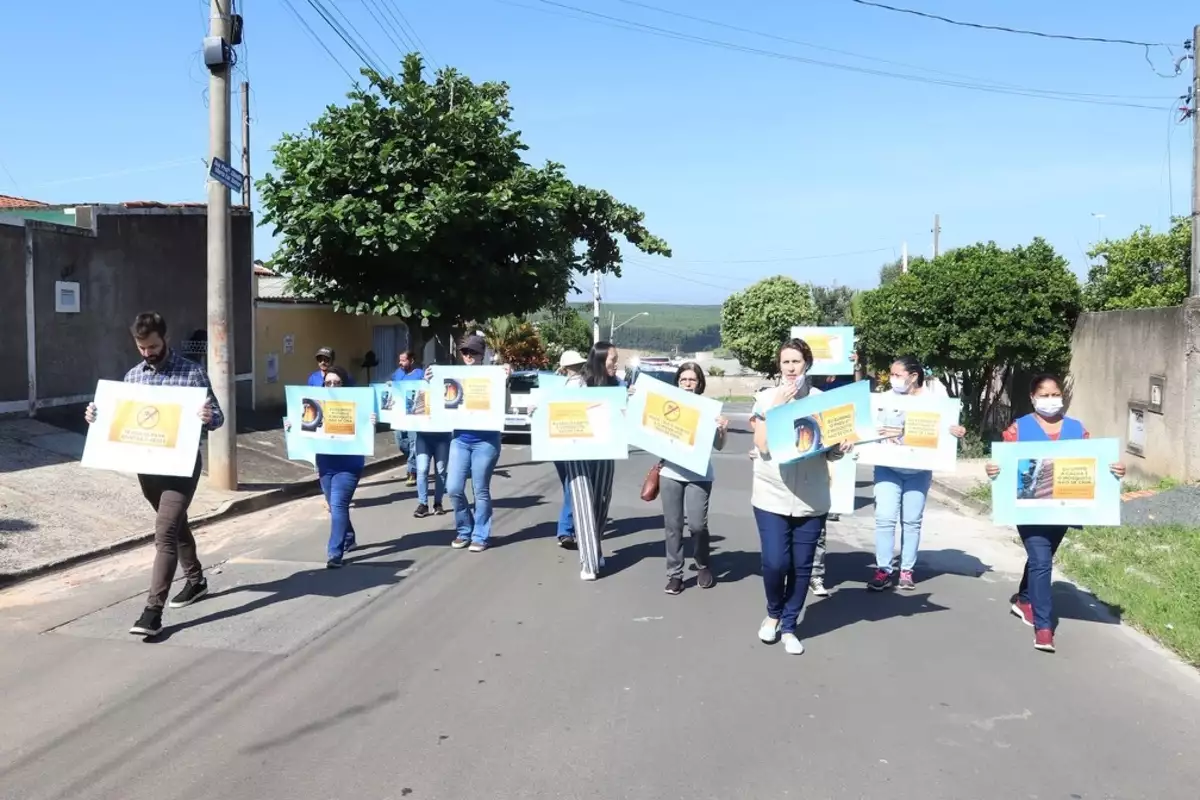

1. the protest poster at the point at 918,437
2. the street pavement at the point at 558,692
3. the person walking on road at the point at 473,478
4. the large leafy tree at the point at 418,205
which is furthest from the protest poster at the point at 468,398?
the large leafy tree at the point at 418,205

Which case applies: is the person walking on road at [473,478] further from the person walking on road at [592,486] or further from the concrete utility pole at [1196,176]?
the concrete utility pole at [1196,176]

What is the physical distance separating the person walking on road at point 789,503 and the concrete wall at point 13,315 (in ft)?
33.1

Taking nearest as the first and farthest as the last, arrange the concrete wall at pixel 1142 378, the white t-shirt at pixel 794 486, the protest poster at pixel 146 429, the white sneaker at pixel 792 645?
1. the white t-shirt at pixel 794 486
2. the white sneaker at pixel 792 645
3. the protest poster at pixel 146 429
4. the concrete wall at pixel 1142 378

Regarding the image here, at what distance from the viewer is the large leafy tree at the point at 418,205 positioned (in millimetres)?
16797

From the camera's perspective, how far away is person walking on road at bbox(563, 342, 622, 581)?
7.60 metres

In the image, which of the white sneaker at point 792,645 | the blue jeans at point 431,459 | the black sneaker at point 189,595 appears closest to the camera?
the white sneaker at point 792,645

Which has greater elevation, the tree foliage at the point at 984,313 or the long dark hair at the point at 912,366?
the tree foliage at the point at 984,313

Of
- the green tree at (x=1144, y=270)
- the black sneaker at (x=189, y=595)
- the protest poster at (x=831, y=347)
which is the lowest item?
the black sneaker at (x=189, y=595)

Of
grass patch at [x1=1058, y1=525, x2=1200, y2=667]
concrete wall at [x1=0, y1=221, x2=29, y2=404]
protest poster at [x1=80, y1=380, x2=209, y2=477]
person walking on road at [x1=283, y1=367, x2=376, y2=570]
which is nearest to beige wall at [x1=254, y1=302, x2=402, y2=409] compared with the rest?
concrete wall at [x1=0, y1=221, x2=29, y2=404]

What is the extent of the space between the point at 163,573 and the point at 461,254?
1245 cm

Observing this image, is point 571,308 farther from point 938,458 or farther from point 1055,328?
point 938,458

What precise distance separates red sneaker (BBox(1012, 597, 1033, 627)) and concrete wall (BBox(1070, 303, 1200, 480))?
6.24 m

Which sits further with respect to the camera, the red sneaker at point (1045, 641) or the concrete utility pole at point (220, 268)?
the concrete utility pole at point (220, 268)

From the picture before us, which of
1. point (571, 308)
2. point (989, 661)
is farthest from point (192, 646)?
point (571, 308)
